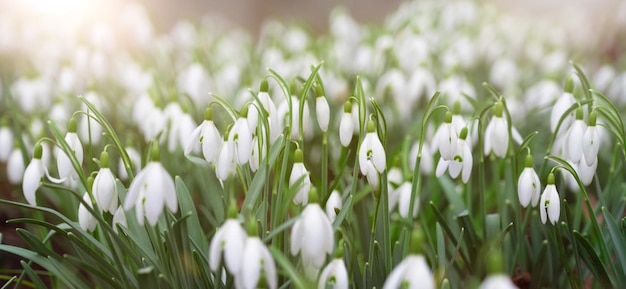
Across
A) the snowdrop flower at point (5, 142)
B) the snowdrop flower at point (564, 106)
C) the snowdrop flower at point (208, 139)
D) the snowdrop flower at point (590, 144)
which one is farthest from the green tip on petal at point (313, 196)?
the snowdrop flower at point (5, 142)

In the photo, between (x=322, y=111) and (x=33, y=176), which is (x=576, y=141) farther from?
(x=33, y=176)

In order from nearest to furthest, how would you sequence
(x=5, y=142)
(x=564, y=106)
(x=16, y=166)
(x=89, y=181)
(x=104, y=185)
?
(x=104, y=185) → (x=89, y=181) → (x=564, y=106) → (x=16, y=166) → (x=5, y=142)

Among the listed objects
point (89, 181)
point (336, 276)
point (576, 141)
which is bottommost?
point (336, 276)

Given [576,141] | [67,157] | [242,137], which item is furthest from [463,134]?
[67,157]

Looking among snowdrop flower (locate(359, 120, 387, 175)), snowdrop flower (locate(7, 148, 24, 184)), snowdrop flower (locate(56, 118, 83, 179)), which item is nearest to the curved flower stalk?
snowdrop flower (locate(359, 120, 387, 175))

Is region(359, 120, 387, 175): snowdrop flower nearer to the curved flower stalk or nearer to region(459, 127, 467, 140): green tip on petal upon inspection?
the curved flower stalk

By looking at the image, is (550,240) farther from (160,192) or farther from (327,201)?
(160,192)

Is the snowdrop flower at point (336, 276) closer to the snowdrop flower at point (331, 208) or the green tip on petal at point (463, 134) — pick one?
the snowdrop flower at point (331, 208)
